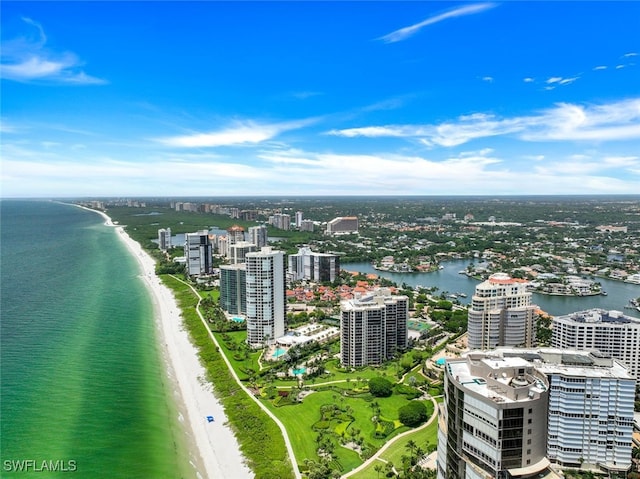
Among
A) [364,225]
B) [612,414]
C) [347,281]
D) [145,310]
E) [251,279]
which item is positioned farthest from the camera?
[364,225]

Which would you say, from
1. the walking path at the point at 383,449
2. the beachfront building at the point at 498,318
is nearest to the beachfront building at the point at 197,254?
the beachfront building at the point at 498,318

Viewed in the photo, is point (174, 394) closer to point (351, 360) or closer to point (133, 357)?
point (133, 357)

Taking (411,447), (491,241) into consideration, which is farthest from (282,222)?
(411,447)

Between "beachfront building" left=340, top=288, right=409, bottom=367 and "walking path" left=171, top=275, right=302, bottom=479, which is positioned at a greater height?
"beachfront building" left=340, top=288, right=409, bottom=367

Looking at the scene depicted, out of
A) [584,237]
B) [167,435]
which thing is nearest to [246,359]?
[167,435]

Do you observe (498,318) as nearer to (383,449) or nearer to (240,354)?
(383,449)

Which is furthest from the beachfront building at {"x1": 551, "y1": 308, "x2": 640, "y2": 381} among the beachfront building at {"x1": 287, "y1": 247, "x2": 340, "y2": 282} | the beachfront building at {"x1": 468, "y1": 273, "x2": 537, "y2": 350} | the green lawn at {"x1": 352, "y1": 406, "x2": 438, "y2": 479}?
the beachfront building at {"x1": 287, "y1": 247, "x2": 340, "y2": 282}

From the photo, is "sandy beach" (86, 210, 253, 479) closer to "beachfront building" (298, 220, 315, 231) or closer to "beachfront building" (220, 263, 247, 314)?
"beachfront building" (220, 263, 247, 314)
